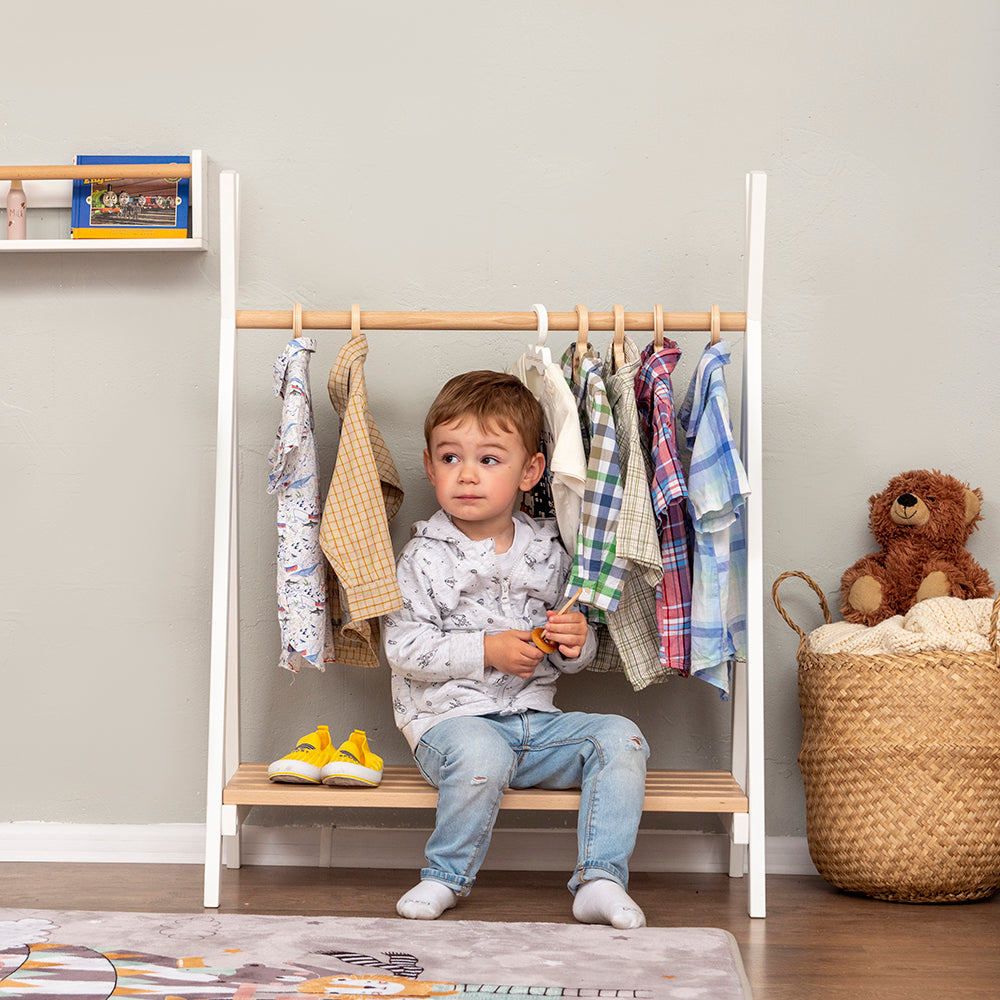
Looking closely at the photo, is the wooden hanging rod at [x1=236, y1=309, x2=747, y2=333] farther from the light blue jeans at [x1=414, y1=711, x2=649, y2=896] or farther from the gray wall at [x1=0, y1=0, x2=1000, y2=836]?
the light blue jeans at [x1=414, y1=711, x2=649, y2=896]

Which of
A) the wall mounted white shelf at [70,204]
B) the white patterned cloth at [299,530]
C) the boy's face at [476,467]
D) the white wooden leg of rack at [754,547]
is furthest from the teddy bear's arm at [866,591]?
the wall mounted white shelf at [70,204]

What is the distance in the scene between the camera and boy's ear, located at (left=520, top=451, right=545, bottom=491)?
188 centimetres

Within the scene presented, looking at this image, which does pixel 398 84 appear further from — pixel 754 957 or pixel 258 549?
pixel 754 957

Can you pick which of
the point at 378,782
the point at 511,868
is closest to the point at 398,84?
the point at 378,782

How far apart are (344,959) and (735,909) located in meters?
0.66

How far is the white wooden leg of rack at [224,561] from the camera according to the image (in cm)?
175

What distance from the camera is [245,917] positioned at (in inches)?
62.6

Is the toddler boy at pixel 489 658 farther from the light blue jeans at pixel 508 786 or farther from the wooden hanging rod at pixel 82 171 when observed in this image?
the wooden hanging rod at pixel 82 171

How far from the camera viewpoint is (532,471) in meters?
1.89

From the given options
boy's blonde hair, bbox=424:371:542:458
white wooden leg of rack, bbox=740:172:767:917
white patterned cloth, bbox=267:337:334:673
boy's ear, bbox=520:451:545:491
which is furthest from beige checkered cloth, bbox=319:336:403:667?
white wooden leg of rack, bbox=740:172:767:917

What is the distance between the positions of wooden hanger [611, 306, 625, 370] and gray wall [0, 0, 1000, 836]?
263mm

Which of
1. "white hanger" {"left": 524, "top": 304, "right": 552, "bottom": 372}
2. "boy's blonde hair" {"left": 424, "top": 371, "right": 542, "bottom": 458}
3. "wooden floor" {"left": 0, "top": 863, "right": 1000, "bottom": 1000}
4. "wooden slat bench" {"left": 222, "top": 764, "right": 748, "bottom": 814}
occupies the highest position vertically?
"white hanger" {"left": 524, "top": 304, "right": 552, "bottom": 372}

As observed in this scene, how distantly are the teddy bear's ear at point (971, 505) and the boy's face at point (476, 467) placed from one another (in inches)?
30.0

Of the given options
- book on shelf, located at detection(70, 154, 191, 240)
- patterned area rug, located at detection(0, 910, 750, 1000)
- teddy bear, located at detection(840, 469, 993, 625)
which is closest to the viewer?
patterned area rug, located at detection(0, 910, 750, 1000)
